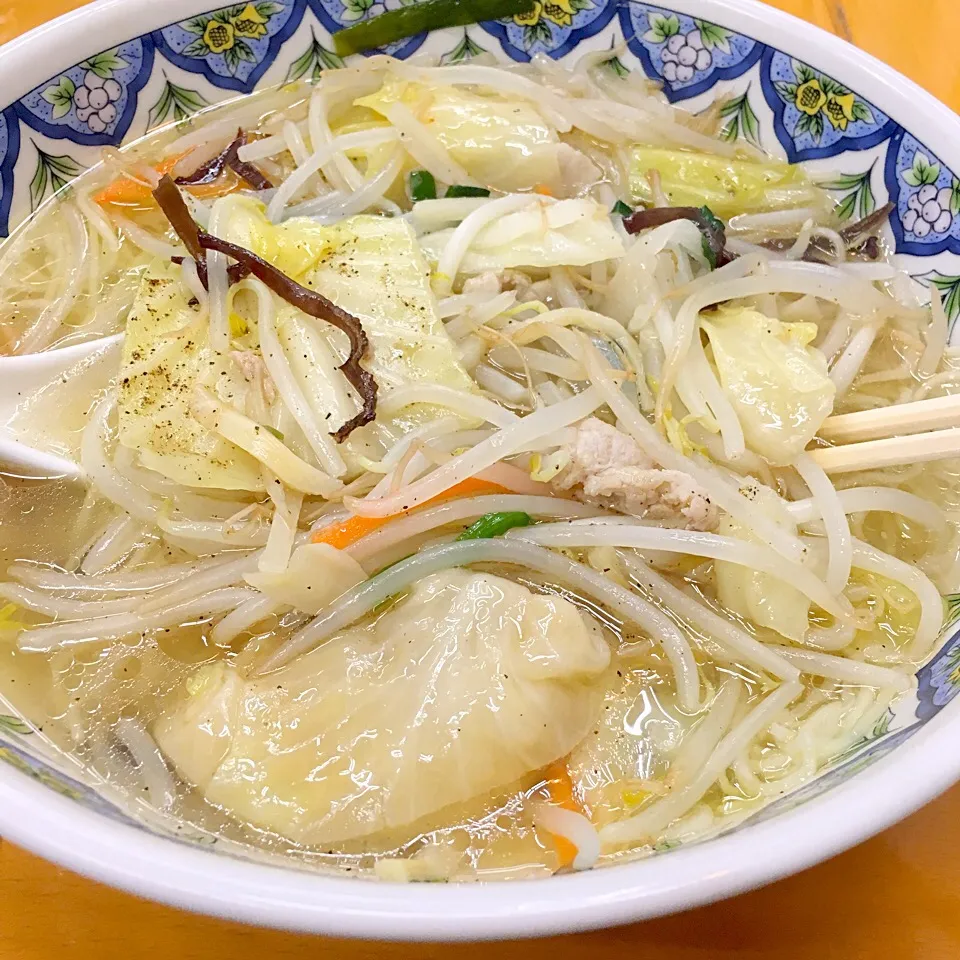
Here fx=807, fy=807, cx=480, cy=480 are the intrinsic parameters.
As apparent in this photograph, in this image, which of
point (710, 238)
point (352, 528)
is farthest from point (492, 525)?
point (710, 238)

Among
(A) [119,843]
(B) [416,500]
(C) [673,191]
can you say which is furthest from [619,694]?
(C) [673,191]

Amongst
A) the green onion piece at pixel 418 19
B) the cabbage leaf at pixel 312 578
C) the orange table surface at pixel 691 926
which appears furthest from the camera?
the green onion piece at pixel 418 19

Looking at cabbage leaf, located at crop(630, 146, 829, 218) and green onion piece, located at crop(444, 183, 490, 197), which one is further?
cabbage leaf, located at crop(630, 146, 829, 218)

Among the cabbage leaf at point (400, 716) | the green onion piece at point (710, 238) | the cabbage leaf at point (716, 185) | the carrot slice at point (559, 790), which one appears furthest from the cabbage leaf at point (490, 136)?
the carrot slice at point (559, 790)

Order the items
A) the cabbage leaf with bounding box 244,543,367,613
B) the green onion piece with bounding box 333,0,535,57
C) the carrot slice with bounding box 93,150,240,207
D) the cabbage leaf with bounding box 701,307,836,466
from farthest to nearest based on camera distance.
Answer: the green onion piece with bounding box 333,0,535,57 < the carrot slice with bounding box 93,150,240,207 < the cabbage leaf with bounding box 701,307,836,466 < the cabbage leaf with bounding box 244,543,367,613

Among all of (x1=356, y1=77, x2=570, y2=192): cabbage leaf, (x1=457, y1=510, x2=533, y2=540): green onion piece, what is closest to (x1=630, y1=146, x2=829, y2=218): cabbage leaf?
(x1=356, y1=77, x2=570, y2=192): cabbage leaf

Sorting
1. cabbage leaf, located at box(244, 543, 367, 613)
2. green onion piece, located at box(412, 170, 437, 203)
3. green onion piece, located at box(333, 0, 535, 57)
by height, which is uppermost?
green onion piece, located at box(333, 0, 535, 57)

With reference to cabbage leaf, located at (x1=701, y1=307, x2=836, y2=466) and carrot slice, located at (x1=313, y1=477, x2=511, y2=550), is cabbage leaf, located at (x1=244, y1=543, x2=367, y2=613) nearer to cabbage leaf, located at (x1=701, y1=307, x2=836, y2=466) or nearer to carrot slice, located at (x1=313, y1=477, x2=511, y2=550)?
carrot slice, located at (x1=313, y1=477, x2=511, y2=550)

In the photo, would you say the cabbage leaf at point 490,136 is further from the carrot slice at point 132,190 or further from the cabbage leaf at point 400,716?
the cabbage leaf at point 400,716
